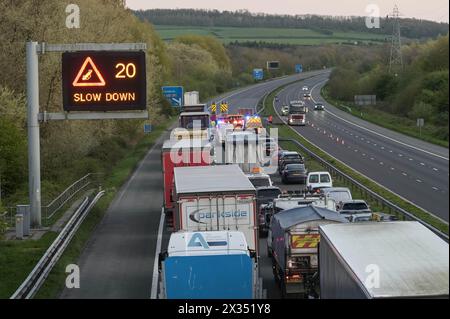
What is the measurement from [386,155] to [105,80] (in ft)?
125

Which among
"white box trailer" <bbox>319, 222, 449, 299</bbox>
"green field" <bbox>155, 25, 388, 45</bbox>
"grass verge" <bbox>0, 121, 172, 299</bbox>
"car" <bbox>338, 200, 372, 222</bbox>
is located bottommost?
"grass verge" <bbox>0, 121, 172, 299</bbox>

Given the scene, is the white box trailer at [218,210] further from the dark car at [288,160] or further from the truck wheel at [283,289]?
the dark car at [288,160]

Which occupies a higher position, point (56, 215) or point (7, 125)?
point (7, 125)

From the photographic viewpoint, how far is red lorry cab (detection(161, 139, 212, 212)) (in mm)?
33062

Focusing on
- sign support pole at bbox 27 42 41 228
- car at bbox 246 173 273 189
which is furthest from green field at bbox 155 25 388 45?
sign support pole at bbox 27 42 41 228

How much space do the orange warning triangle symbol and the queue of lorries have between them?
3.75 meters

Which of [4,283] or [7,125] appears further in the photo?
[7,125]

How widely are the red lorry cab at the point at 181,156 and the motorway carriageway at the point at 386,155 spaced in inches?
340

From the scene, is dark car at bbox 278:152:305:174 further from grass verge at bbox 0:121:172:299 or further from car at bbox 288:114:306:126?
car at bbox 288:114:306:126

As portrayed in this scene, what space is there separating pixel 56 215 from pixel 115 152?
92.7ft

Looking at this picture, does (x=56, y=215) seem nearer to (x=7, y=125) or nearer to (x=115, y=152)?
(x=7, y=125)

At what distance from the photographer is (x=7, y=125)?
36219 mm

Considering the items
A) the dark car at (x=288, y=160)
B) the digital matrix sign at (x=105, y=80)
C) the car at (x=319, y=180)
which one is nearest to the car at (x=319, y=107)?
the dark car at (x=288, y=160)
